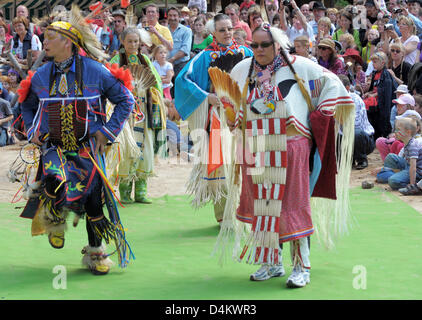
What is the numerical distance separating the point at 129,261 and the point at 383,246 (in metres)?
1.98

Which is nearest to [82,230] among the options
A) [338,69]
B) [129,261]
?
[129,261]

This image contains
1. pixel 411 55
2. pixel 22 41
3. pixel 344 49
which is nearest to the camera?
pixel 411 55

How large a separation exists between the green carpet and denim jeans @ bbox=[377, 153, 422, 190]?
3.19 feet

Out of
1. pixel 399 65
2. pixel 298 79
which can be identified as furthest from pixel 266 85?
pixel 399 65

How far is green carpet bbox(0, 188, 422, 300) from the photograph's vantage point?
13.5 ft

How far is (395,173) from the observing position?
26.4 feet

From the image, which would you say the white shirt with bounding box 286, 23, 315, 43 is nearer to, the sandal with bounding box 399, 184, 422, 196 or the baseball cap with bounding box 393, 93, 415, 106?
the baseball cap with bounding box 393, 93, 415, 106

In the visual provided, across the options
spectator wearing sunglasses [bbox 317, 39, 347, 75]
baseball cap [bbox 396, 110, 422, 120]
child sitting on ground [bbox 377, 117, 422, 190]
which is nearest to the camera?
child sitting on ground [bbox 377, 117, 422, 190]

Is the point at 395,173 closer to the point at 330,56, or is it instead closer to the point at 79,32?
the point at 330,56

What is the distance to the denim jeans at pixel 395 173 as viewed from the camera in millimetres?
7746

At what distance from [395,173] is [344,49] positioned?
3.64m

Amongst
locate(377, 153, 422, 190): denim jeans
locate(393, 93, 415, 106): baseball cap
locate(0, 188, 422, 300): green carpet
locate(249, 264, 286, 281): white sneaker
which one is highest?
locate(393, 93, 415, 106): baseball cap

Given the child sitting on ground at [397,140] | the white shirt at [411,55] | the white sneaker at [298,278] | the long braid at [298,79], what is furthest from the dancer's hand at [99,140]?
the white shirt at [411,55]

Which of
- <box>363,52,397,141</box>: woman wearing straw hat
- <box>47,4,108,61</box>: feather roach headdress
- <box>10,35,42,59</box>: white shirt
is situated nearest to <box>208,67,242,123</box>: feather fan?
<box>47,4,108,61</box>: feather roach headdress
